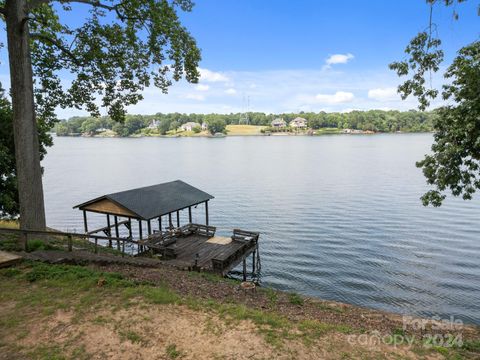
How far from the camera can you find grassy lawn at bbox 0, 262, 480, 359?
6.54 m

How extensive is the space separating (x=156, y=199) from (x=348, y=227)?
17191mm

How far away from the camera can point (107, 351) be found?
21.1ft

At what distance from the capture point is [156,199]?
21047 millimetres

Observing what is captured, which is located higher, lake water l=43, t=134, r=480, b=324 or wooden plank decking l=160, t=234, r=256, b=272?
wooden plank decking l=160, t=234, r=256, b=272

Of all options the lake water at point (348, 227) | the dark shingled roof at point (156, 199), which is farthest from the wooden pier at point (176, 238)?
the lake water at point (348, 227)

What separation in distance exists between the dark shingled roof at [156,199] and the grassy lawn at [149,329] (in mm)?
9698

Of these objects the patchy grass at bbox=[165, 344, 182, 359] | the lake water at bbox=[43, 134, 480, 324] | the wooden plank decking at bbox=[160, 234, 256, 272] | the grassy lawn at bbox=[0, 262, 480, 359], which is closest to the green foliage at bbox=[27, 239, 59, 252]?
the grassy lawn at bbox=[0, 262, 480, 359]

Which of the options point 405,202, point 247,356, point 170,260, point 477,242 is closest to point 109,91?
→ point 170,260

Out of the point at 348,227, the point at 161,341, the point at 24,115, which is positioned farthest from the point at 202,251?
the point at 348,227

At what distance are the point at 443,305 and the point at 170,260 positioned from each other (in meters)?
14.4

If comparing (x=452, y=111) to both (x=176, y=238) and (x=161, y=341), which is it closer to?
(x=161, y=341)

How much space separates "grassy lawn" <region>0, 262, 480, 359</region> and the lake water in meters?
10.1

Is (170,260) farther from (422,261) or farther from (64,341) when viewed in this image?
(422,261)

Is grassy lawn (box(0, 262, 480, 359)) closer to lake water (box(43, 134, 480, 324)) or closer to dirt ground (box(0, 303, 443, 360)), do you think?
dirt ground (box(0, 303, 443, 360))
